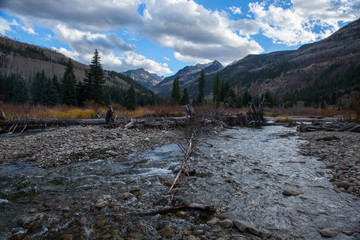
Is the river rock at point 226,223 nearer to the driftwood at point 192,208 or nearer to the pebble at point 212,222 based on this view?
the pebble at point 212,222

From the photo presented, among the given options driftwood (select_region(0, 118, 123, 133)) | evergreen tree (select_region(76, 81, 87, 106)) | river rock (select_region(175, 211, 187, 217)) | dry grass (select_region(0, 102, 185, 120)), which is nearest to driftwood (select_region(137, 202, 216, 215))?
river rock (select_region(175, 211, 187, 217))

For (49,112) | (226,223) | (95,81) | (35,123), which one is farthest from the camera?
(95,81)

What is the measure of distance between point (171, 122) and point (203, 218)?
13.9 metres

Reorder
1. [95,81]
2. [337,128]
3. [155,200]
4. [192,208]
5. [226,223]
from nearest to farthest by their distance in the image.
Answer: [226,223] < [192,208] < [155,200] < [337,128] < [95,81]

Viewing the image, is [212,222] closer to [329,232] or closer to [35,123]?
[329,232]

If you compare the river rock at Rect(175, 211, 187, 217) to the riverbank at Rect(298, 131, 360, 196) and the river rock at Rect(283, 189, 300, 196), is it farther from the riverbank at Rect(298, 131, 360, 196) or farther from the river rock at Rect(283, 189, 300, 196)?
the riverbank at Rect(298, 131, 360, 196)

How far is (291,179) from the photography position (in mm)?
5246

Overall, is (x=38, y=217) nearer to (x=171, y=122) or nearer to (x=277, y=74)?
(x=171, y=122)

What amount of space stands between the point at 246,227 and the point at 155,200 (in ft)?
6.15

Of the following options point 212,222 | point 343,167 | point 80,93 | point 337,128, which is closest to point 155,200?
point 212,222

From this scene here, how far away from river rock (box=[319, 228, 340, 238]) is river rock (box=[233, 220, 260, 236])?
0.99m

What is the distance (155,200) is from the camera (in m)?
3.94

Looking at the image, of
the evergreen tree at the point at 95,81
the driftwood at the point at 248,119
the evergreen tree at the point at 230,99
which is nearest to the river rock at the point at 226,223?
the driftwood at the point at 248,119

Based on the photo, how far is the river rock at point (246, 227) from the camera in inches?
114
